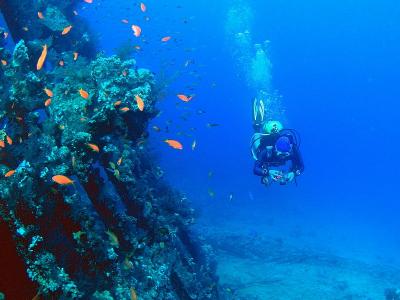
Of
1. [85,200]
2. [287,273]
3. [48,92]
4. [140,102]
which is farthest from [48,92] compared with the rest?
[287,273]

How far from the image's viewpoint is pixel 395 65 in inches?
5965

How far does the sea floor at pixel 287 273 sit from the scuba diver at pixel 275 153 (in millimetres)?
4578

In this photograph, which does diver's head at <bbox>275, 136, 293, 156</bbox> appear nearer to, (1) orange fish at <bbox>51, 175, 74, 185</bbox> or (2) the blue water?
(1) orange fish at <bbox>51, 175, 74, 185</bbox>

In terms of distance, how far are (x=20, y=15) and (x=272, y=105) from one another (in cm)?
1989

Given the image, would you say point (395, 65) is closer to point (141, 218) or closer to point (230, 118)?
point (230, 118)

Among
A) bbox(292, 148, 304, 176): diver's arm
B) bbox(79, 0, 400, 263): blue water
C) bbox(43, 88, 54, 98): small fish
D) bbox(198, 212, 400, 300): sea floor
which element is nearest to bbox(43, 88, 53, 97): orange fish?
bbox(43, 88, 54, 98): small fish

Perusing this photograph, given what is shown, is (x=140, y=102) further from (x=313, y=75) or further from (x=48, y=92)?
(x=313, y=75)

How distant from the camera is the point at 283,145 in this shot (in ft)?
24.5

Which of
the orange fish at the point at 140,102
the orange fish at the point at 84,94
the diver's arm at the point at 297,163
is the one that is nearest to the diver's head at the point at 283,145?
the diver's arm at the point at 297,163

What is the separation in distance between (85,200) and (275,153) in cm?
398

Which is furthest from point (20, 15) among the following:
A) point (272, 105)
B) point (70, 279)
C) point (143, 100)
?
point (272, 105)

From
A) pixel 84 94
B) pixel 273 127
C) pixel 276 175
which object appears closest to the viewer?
pixel 84 94

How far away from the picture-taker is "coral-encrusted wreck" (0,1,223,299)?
390 cm

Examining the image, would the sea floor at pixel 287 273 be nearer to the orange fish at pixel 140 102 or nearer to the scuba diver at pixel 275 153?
the scuba diver at pixel 275 153
